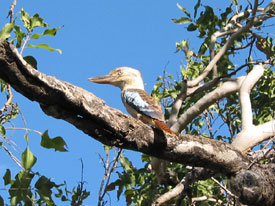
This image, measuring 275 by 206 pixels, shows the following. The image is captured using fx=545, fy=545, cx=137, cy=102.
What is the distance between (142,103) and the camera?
4.24m

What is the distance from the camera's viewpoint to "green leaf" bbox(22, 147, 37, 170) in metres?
3.20

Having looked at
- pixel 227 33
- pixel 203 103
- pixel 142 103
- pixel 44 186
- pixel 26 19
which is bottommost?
pixel 44 186

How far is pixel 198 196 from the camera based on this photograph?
16.5 feet

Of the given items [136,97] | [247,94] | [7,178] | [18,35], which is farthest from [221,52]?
[7,178]

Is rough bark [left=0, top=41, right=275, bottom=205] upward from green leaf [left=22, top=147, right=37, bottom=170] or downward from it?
upward

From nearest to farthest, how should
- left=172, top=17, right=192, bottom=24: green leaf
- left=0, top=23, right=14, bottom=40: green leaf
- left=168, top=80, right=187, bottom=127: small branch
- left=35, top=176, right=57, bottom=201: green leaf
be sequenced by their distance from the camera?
left=0, top=23, right=14, bottom=40: green leaf
left=35, top=176, right=57, bottom=201: green leaf
left=168, top=80, right=187, bottom=127: small branch
left=172, top=17, right=192, bottom=24: green leaf

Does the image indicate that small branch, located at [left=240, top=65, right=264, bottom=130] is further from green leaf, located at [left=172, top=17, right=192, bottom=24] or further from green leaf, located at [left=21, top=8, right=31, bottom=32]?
green leaf, located at [left=21, top=8, right=31, bottom=32]

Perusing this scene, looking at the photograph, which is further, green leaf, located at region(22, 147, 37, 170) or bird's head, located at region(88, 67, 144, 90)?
bird's head, located at region(88, 67, 144, 90)

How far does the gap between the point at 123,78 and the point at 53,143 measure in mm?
2150

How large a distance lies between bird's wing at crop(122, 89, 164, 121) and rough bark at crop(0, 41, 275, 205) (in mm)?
359

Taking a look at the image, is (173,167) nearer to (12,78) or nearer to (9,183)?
(9,183)

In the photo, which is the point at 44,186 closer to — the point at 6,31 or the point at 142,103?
the point at 6,31

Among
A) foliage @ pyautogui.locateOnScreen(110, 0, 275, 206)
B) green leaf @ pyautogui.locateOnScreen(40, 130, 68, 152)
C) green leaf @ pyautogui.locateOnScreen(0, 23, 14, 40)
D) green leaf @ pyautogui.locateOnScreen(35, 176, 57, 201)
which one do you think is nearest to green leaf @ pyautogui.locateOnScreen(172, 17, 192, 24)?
foliage @ pyautogui.locateOnScreen(110, 0, 275, 206)

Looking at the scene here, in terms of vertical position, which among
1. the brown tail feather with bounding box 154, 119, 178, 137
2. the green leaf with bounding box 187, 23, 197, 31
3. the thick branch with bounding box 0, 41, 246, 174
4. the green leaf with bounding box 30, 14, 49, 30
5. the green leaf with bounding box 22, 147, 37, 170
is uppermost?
the green leaf with bounding box 187, 23, 197, 31
